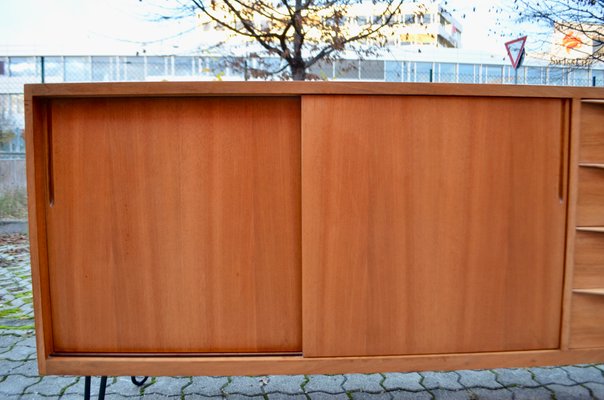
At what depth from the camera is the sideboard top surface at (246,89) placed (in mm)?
1448

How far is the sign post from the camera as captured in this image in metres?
5.92

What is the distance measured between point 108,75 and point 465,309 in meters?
6.96

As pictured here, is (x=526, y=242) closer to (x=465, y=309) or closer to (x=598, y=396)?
(x=465, y=309)

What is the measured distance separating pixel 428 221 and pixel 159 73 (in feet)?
21.5

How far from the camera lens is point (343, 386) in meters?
2.23

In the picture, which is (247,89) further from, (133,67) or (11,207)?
(11,207)

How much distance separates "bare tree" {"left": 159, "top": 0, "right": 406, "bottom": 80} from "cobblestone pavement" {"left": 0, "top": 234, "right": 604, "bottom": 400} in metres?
3.47

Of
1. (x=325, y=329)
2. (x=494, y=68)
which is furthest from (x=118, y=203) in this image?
(x=494, y=68)

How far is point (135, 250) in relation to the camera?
1.53 m

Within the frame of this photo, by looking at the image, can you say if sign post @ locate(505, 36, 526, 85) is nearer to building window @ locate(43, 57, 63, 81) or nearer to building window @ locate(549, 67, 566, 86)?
building window @ locate(549, 67, 566, 86)

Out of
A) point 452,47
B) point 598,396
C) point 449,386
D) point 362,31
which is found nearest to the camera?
point 598,396

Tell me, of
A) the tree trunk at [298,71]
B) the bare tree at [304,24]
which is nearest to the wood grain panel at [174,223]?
the bare tree at [304,24]

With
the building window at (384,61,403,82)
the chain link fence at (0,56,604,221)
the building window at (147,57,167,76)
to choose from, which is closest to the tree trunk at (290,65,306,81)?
the chain link fence at (0,56,604,221)

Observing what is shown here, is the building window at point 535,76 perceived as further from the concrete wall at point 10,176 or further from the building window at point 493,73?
the concrete wall at point 10,176
